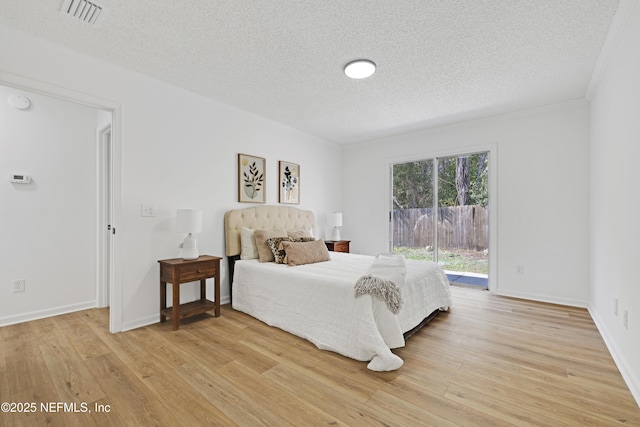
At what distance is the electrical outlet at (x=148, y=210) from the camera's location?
284 cm

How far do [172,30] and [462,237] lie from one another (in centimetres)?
431

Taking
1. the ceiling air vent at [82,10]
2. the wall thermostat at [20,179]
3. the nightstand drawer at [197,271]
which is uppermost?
the ceiling air vent at [82,10]

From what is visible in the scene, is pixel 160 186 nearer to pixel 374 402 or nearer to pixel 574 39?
pixel 374 402

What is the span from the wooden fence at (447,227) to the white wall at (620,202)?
131 cm

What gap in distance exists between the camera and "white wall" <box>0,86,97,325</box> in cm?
291

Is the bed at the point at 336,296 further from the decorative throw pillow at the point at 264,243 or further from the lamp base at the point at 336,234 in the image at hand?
the lamp base at the point at 336,234

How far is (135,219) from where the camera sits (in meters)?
2.80

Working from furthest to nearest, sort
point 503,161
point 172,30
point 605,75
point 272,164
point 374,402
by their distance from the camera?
point 272,164
point 503,161
point 605,75
point 172,30
point 374,402

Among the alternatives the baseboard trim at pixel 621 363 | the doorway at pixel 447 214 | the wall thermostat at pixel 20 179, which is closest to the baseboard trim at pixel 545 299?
the doorway at pixel 447 214

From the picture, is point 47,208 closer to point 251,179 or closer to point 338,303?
point 251,179

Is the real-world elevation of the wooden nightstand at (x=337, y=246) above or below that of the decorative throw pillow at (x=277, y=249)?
below

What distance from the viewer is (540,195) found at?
365 centimetres

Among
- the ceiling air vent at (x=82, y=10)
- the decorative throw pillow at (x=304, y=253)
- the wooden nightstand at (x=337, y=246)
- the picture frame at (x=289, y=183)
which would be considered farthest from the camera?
the wooden nightstand at (x=337, y=246)

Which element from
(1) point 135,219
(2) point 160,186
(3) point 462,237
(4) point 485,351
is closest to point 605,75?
(3) point 462,237
